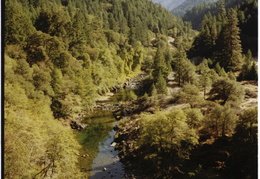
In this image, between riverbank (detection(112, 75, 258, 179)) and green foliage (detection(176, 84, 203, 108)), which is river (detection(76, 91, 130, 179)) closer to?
riverbank (detection(112, 75, 258, 179))

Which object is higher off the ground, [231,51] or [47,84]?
[231,51]

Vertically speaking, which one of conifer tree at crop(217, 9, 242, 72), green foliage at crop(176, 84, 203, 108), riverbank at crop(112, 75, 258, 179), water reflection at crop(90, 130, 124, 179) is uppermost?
conifer tree at crop(217, 9, 242, 72)

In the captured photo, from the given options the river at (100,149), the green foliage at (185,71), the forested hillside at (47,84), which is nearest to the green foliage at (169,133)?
the river at (100,149)

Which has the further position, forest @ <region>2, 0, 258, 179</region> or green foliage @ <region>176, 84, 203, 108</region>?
green foliage @ <region>176, 84, 203, 108</region>

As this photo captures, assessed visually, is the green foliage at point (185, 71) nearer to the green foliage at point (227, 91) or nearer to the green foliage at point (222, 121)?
the green foliage at point (227, 91)

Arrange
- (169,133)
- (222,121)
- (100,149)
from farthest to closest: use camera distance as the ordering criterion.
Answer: (100,149) < (222,121) < (169,133)

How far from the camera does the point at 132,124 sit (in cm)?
4300

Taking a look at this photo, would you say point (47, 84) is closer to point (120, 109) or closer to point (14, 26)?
point (14, 26)

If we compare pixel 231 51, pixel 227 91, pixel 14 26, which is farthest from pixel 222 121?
pixel 231 51

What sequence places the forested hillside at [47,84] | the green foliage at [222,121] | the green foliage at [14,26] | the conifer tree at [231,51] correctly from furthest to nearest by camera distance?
1. the conifer tree at [231,51]
2. the green foliage at [14,26]
3. the green foliage at [222,121]
4. the forested hillside at [47,84]

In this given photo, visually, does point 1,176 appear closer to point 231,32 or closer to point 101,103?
point 101,103

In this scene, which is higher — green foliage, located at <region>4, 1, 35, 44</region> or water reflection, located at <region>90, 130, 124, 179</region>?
green foliage, located at <region>4, 1, 35, 44</region>

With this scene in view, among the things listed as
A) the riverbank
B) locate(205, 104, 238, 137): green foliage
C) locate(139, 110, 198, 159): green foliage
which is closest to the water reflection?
the riverbank

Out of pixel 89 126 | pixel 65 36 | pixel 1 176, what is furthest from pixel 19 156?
pixel 65 36
